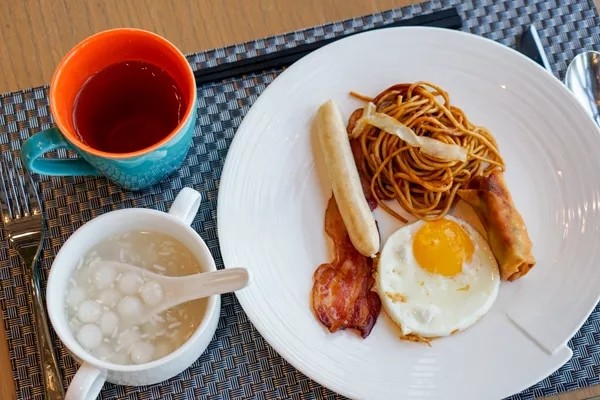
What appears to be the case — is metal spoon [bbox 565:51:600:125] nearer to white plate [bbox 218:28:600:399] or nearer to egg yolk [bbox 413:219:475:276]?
white plate [bbox 218:28:600:399]

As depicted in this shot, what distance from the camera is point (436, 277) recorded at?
1493mm

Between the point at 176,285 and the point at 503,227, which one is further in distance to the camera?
the point at 503,227

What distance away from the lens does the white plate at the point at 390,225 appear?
141 centimetres

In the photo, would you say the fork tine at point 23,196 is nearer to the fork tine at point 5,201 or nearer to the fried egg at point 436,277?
the fork tine at point 5,201

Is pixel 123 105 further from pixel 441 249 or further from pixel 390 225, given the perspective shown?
pixel 441 249

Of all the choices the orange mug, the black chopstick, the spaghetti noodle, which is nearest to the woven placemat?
the black chopstick

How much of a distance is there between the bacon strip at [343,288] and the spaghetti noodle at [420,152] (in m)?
0.13

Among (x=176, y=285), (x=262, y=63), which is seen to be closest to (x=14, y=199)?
(x=176, y=285)

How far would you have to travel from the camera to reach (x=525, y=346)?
56.4 inches

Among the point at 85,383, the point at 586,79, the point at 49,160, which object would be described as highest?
the point at 586,79

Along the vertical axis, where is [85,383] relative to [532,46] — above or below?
below

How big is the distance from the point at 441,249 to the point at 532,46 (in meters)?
0.59

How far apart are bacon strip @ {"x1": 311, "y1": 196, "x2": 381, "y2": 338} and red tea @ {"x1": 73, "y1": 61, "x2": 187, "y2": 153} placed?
1.29 ft

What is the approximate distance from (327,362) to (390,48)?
0.71 m
